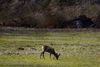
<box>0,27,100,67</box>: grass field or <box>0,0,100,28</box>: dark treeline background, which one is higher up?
<box>0,27,100,67</box>: grass field

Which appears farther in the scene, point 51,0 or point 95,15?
point 51,0

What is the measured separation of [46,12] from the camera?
88000 millimetres

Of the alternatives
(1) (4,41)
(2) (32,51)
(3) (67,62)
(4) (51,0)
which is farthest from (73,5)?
(3) (67,62)

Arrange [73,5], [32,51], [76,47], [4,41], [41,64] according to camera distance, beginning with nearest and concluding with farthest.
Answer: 1. [41,64]
2. [32,51]
3. [76,47]
4. [4,41]
5. [73,5]

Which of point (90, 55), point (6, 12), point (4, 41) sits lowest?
point (6, 12)

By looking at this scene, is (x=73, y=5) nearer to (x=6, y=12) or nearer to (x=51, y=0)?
(x=51, y=0)

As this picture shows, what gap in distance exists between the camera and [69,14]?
86312mm

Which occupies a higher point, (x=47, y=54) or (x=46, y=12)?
(x=47, y=54)

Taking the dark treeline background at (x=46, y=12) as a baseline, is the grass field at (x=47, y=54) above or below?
above

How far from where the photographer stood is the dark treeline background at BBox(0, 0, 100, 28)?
83.0 metres

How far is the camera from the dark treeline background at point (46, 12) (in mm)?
83000

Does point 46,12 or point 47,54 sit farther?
point 46,12

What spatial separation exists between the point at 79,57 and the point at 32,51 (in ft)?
19.9

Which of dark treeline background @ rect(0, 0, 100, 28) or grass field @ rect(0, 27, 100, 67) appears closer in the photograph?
grass field @ rect(0, 27, 100, 67)
